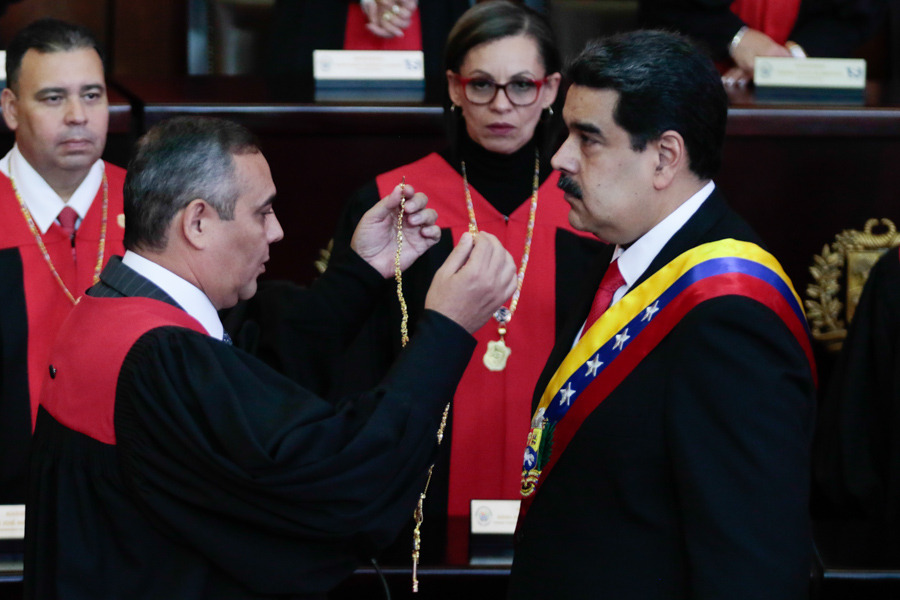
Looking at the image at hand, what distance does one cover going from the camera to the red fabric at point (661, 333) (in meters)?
1.65

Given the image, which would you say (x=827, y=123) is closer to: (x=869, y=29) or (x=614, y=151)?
(x=869, y=29)

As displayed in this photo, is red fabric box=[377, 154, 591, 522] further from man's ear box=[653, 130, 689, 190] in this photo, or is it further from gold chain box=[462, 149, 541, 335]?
man's ear box=[653, 130, 689, 190]

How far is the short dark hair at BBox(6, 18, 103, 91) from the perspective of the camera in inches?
119

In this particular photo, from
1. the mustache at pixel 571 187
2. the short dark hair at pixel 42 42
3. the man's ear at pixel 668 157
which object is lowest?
the mustache at pixel 571 187

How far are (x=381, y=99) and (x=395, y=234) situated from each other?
1086 millimetres

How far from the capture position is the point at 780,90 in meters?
3.36

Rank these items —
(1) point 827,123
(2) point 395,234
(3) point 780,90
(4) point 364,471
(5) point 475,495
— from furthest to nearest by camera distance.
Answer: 1. (3) point 780,90
2. (1) point 827,123
3. (5) point 475,495
4. (2) point 395,234
5. (4) point 364,471

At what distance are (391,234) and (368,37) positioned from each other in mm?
1768

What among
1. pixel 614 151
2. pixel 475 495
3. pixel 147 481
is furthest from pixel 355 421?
pixel 475 495

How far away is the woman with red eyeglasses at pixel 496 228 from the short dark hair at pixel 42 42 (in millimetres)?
948

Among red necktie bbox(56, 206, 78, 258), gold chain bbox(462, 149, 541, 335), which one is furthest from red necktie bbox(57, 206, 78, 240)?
gold chain bbox(462, 149, 541, 335)

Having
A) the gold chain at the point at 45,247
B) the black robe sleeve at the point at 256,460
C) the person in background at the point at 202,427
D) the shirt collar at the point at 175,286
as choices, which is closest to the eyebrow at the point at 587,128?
the person in background at the point at 202,427

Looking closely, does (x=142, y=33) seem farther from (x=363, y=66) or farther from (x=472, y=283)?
(x=472, y=283)

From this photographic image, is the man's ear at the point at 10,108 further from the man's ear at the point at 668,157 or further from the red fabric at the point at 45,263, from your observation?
the man's ear at the point at 668,157
